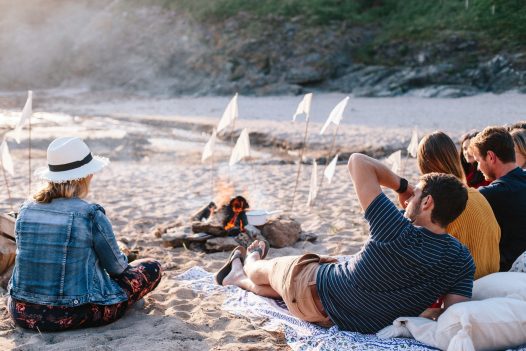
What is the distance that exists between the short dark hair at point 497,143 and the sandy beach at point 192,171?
171 cm

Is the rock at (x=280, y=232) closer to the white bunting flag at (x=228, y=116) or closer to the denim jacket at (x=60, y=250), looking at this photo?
the white bunting flag at (x=228, y=116)

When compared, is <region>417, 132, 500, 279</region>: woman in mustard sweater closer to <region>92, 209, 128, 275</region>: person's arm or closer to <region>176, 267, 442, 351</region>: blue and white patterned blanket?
<region>176, 267, 442, 351</region>: blue and white patterned blanket

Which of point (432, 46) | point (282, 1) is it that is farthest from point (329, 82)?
point (282, 1)

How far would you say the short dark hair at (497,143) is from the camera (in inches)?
146

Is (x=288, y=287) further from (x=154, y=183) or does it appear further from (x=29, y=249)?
(x=154, y=183)

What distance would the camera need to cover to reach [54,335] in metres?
3.58

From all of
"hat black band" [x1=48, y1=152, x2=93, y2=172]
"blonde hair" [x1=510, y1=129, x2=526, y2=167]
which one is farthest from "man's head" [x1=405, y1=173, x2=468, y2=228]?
"hat black band" [x1=48, y1=152, x2=93, y2=172]

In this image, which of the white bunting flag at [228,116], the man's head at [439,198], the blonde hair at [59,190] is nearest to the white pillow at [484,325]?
the man's head at [439,198]

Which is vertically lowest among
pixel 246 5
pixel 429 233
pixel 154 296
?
pixel 154 296

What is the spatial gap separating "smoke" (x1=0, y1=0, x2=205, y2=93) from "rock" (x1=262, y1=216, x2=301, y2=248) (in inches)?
871

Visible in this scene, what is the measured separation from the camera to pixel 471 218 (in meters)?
3.54

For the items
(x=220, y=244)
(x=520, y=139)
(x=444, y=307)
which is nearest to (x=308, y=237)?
(x=220, y=244)

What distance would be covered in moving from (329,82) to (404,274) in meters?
23.1

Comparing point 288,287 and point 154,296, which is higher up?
point 288,287
